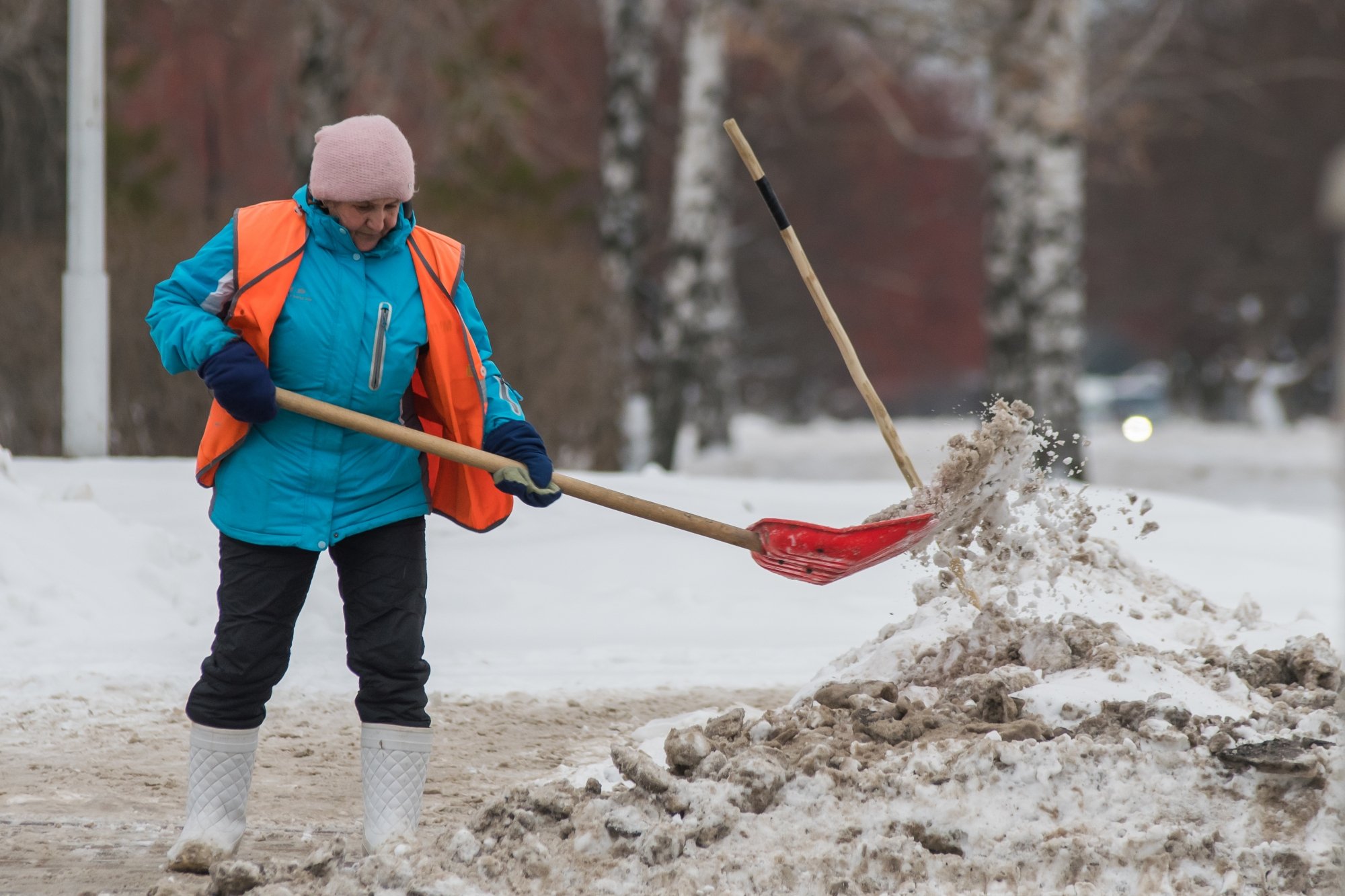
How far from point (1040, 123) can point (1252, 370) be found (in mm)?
17891

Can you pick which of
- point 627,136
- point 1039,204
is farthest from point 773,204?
point 627,136

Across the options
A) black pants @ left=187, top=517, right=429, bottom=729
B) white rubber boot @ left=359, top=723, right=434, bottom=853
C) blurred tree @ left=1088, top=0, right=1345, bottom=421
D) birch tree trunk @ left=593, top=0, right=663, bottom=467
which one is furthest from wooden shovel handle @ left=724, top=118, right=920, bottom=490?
blurred tree @ left=1088, top=0, right=1345, bottom=421

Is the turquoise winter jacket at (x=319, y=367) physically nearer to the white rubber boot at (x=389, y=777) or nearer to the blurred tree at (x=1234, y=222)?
the white rubber boot at (x=389, y=777)

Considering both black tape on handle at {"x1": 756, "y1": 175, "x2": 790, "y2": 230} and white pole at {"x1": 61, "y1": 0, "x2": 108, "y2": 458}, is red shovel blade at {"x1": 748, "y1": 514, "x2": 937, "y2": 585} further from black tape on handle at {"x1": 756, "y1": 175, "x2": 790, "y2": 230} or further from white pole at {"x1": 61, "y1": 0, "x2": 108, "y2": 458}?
white pole at {"x1": 61, "y1": 0, "x2": 108, "y2": 458}

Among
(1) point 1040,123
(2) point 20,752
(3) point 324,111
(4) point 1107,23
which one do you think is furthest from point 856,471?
(2) point 20,752

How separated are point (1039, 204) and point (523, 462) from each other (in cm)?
865

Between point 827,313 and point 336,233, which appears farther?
point 827,313

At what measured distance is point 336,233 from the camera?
3.11m

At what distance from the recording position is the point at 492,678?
513cm

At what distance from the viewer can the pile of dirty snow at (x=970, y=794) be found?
2938 millimetres

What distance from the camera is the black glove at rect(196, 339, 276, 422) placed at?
2.92m

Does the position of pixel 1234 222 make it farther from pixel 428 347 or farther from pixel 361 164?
pixel 361 164

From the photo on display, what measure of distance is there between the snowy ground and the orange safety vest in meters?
0.69

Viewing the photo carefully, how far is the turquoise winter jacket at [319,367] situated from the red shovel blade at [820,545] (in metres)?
0.91
